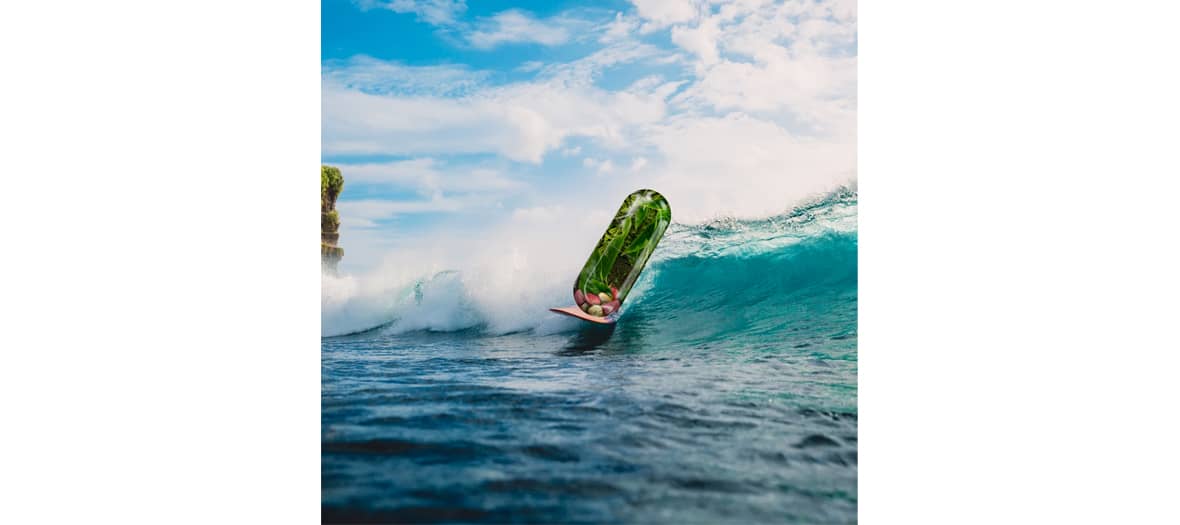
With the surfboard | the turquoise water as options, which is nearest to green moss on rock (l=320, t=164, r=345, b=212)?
the turquoise water

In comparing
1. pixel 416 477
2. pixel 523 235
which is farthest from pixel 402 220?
pixel 416 477

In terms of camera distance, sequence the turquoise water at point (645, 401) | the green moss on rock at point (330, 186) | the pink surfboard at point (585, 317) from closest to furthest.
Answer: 1. the turquoise water at point (645, 401)
2. the pink surfboard at point (585, 317)
3. the green moss on rock at point (330, 186)

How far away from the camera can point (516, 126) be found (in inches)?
165

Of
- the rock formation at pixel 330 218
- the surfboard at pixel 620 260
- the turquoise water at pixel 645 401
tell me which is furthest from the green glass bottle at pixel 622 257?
the rock formation at pixel 330 218

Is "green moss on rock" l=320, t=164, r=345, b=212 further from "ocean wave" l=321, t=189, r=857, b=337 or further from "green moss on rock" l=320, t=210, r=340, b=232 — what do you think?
"ocean wave" l=321, t=189, r=857, b=337

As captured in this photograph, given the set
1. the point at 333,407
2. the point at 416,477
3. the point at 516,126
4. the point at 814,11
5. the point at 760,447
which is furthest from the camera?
the point at 516,126

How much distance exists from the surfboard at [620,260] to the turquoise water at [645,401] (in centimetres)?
23

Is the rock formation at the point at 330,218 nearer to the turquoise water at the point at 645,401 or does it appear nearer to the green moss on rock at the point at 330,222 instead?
the green moss on rock at the point at 330,222

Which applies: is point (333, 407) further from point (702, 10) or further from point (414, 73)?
point (702, 10)

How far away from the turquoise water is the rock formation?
0.47 metres

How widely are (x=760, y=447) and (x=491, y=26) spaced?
8.80 feet

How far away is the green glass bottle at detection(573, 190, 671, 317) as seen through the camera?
399cm

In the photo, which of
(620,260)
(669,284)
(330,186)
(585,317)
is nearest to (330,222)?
(330,186)

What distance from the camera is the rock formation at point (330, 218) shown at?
13.8 ft
